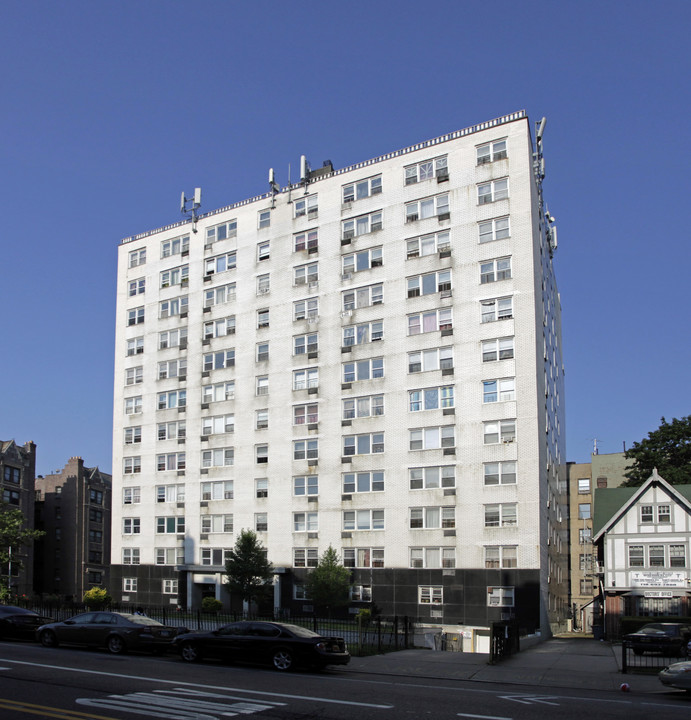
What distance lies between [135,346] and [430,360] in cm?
2848

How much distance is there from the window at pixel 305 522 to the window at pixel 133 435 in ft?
57.2

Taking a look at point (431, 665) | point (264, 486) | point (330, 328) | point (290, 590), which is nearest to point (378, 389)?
point (330, 328)

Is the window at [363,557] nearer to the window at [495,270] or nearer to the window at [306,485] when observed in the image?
the window at [306,485]

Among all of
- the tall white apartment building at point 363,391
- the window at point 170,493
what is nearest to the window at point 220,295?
the tall white apartment building at point 363,391

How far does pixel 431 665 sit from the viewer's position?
1040 inches

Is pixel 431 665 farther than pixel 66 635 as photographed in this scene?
No

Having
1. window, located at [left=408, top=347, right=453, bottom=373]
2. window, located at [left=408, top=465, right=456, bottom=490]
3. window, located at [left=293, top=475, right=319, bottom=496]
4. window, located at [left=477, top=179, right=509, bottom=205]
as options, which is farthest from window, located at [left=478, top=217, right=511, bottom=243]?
window, located at [left=293, top=475, right=319, bottom=496]

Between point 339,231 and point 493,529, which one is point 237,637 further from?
point 339,231

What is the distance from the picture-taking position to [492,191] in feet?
181

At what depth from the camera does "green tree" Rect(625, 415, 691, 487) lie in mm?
67875

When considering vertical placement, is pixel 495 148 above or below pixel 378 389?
above

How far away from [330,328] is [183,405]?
48.9 feet

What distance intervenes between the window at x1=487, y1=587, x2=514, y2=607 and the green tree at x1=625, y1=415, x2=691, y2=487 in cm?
2296

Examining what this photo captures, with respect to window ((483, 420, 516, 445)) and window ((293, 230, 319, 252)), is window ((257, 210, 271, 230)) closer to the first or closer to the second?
window ((293, 230, 319, 252))
